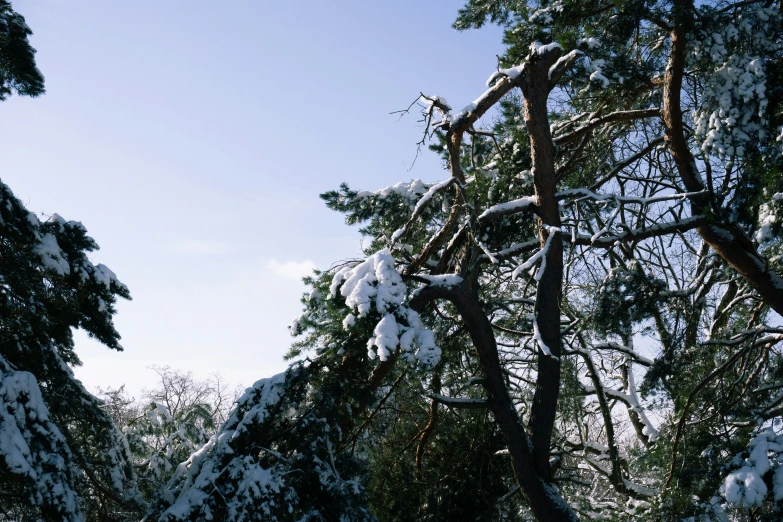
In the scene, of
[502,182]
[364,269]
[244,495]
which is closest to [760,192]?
[502,182]

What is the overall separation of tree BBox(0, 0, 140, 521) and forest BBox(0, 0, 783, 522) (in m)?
0.02

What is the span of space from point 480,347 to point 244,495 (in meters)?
2.87

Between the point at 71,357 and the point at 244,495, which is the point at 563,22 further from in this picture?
the point at 71,357

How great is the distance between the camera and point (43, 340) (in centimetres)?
666

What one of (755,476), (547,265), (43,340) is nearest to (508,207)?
(547,265)

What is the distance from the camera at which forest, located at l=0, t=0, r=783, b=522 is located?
6.05 meters

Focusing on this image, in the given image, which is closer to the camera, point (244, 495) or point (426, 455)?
point (244, 495)

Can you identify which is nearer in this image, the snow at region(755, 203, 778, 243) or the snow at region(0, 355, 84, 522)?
the snow at region(0, 355, 84, 522)

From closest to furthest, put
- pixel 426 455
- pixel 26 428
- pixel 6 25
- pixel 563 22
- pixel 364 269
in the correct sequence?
1. pixel 26 428
2. pixel 364 269
3. pixel 6 25
4. pixel 563 22
5. pixel 426 455

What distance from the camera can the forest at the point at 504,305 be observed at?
6055mm

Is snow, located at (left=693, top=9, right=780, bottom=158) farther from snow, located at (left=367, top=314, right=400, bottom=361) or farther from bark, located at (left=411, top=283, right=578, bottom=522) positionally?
snow, located at (left=367, top=314, right=400, bottom=361)

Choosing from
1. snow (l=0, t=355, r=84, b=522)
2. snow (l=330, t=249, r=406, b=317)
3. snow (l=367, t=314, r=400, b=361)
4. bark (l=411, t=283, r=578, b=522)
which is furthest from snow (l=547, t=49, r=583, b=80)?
snow (l=0, t=355, r=84, b=522)

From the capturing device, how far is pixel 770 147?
653cm

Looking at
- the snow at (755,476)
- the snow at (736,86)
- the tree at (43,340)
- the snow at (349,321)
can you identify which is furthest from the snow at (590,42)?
the tree at (43,340)
